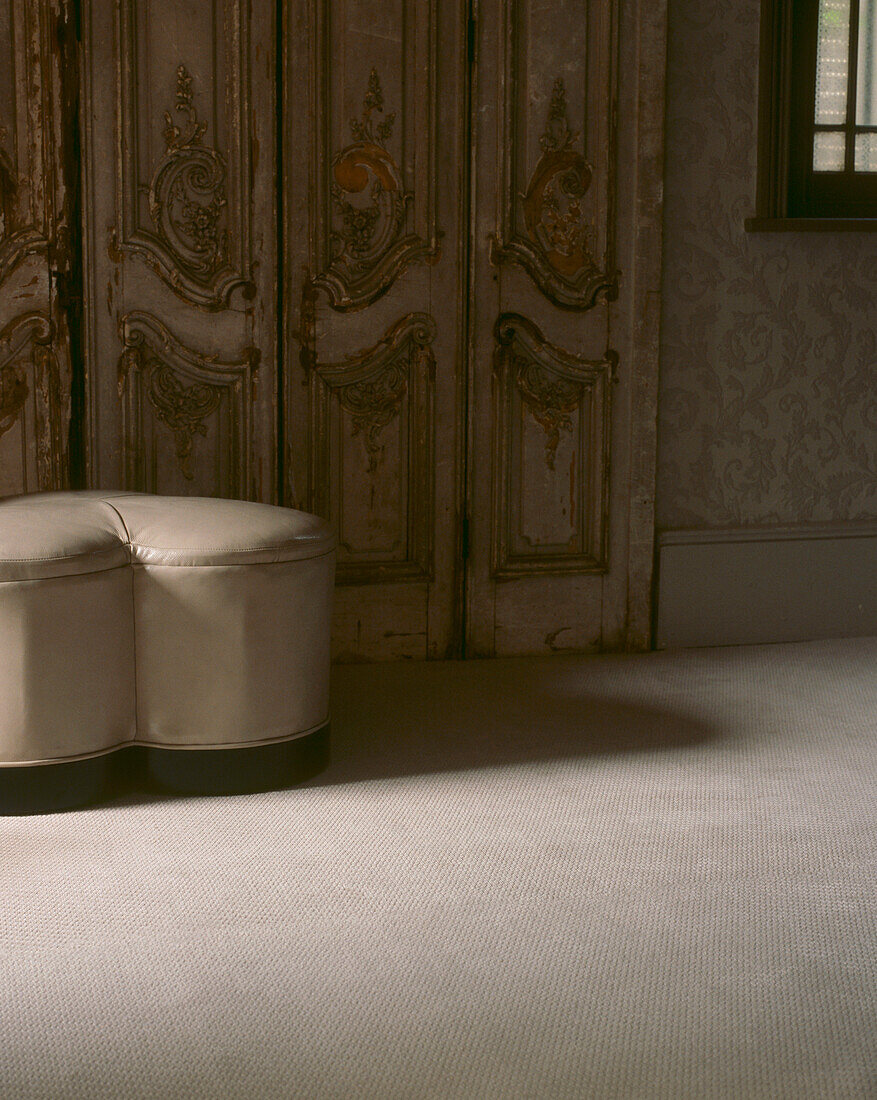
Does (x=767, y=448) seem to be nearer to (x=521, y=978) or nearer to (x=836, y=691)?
(x=836, y=691)

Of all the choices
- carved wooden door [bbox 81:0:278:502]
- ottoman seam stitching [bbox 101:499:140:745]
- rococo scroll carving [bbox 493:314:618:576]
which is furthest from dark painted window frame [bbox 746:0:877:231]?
ottoman seam stitching [bbox 101:499:140:745]

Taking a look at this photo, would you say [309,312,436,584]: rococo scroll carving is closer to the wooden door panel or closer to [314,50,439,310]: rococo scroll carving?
the wooden door panel

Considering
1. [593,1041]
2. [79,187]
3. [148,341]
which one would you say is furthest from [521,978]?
[79,187]

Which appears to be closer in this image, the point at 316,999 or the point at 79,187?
the point at 316,999

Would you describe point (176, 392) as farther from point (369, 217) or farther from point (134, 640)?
point (134, 640)

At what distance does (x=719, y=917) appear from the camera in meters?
1.95

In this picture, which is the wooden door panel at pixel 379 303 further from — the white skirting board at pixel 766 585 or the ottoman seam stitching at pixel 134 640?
the ottoman seam stitching at pixel 134 640

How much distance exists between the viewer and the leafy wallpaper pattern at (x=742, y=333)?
11.8 feet

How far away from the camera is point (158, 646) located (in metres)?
2.43

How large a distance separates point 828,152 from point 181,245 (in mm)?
1957

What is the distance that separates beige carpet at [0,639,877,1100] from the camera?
1538mm

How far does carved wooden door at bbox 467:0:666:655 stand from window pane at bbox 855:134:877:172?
700 millimetres

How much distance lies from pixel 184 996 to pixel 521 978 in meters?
0.46

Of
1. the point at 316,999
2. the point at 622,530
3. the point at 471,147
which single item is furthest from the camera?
the point at 622,530
